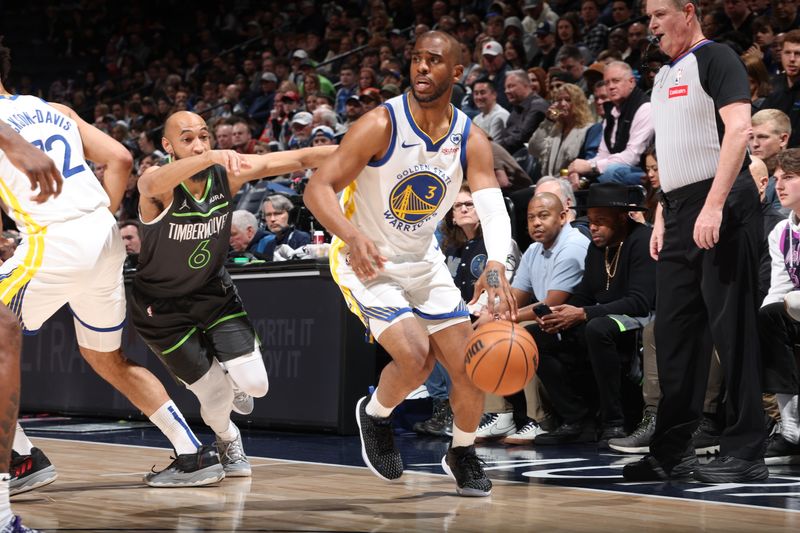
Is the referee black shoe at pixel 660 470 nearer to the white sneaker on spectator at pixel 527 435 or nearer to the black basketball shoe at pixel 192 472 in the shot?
the white sneaker on spectator at pixel 527 435

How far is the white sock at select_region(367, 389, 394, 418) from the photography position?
448 cm

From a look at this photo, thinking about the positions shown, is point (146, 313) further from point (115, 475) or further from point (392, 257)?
point (392, 257)

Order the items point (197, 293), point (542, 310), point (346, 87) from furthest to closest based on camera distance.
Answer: point (346, 87)
point (542, 310)
point (197, 293)

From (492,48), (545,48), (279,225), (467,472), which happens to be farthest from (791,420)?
(545,48)

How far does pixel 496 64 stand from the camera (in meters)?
11.2

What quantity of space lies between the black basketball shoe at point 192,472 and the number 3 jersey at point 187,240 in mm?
833

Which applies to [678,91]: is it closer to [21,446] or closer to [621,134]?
[621,134]

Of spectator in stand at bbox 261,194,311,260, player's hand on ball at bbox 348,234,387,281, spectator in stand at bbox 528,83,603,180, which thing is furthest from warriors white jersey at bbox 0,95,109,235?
spectator in stand at bbox 528,83,603,180

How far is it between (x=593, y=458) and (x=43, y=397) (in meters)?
5.02

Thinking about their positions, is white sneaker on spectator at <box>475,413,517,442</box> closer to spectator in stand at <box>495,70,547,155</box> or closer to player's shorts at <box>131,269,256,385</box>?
player's shorts at <box>131,269,256,385</box>

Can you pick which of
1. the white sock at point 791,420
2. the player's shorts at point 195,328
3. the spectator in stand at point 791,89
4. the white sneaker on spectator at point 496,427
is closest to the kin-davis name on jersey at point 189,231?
the player's shorts at point 195,328

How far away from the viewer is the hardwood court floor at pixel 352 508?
3.60 meters

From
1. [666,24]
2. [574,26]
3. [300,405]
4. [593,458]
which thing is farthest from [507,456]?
[574,26]

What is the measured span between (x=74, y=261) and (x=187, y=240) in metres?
0.71
